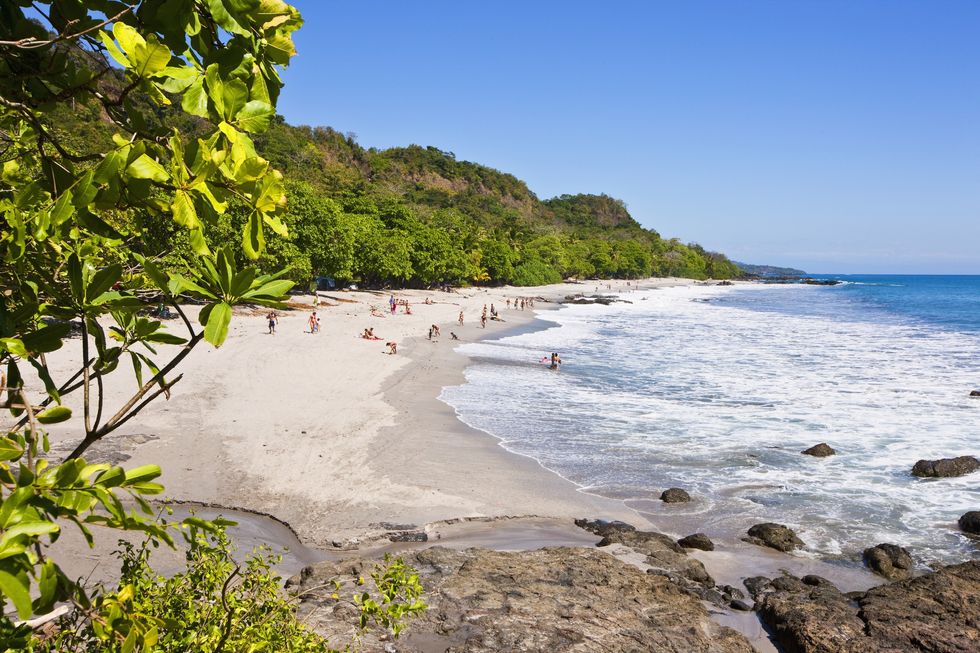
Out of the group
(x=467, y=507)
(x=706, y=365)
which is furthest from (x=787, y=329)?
(x=467, y=507)

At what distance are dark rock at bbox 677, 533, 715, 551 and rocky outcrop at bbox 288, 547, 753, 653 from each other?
6.15ft

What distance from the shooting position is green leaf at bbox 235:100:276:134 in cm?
142

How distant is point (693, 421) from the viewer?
17062mm

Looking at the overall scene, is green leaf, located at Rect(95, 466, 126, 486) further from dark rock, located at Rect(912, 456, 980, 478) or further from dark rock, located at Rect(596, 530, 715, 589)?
dark rock, located at Rect(912, 456, 980, 478)

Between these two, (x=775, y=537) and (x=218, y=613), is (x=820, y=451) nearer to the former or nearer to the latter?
(x=775, y=537)

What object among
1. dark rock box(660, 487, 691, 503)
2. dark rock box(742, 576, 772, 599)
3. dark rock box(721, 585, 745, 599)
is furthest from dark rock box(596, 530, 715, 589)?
dark rock box(660, 487, 691, 503)

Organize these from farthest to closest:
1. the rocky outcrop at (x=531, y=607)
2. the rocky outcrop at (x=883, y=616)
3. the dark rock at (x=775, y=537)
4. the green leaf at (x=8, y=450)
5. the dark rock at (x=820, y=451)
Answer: the dark rock at (x=820, y=451), the dark rock at (x=775, y=537), the rocky outcrop at (x=883, y=616), the rocky outcrop at (x=531, y=607), the green leaf at (x=8, y=450)

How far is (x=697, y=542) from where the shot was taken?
31.9 feet

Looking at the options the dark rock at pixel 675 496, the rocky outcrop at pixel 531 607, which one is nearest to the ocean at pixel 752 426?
the dark rock at pixel 675 496

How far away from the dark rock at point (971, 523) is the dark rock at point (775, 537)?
293 centimetres

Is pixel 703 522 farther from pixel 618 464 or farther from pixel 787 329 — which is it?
pixel 787 329

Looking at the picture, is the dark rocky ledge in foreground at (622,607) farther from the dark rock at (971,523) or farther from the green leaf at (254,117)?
the green leaf at (254,117)

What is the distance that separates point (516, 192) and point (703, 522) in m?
148

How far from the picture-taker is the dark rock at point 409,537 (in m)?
9.28
